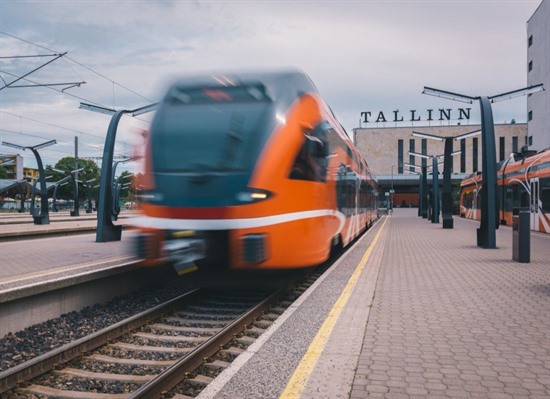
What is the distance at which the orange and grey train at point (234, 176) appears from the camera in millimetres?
8086

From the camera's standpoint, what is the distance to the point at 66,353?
618cm

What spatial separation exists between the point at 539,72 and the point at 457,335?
60.5 metres

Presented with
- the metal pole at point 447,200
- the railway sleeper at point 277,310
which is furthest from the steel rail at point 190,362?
the metal pole at point 447,200

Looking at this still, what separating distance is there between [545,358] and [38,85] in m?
17.5

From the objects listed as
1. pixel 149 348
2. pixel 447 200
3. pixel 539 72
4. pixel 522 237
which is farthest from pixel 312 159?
pixel 539 72

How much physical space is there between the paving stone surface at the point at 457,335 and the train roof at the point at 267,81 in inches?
132

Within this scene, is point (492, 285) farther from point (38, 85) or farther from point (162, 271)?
point (38, 85)

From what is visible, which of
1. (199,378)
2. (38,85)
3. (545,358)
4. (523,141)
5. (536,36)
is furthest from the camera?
(523,141)

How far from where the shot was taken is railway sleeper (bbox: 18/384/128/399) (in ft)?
16.9

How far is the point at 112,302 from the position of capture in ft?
31.6

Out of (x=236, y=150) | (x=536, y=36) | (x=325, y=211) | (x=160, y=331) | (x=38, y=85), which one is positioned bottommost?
(x=160, y=331)

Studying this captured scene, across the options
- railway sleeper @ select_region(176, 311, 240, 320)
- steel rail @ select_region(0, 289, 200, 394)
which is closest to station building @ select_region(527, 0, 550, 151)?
railway sleeper @ select_region(176, 311, 240, 320)

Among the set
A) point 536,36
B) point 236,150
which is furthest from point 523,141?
point 236,150

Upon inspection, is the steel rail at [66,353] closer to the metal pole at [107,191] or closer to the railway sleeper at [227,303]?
the railway sleeper at [227,303]
